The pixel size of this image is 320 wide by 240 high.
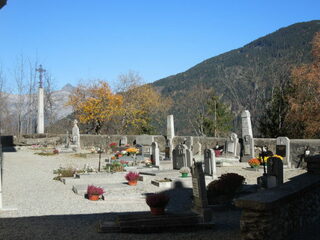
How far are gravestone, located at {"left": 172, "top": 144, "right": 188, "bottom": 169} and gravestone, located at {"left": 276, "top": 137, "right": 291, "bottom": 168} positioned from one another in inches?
214

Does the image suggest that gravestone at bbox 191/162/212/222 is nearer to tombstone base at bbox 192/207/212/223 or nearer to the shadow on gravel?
tombstone base at bbox 192/207/212/223

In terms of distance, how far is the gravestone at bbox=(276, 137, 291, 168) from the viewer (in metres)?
20.3

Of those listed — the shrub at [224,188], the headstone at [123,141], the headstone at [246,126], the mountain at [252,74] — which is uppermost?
the mountain at [252,74]

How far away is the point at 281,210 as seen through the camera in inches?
225

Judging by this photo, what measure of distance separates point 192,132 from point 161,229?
4231 centimetres

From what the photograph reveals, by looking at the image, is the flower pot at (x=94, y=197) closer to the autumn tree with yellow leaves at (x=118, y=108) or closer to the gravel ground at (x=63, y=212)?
the gravel ground at (x=63, y=212)

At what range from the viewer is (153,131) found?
140 ft

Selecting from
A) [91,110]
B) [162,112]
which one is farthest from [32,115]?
[162,112]

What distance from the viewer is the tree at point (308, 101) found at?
2503 cm

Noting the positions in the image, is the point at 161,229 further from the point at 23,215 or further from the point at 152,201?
the point at 23,215

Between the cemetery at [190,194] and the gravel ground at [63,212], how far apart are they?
0.09 feet

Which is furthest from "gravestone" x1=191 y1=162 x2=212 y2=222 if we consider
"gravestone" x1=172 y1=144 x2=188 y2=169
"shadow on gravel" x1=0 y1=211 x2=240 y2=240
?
"gravestone" x1=172 y1=144 x2=188 y2=169

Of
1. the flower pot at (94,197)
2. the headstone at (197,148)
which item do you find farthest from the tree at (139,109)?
the flower pot at (94,197)

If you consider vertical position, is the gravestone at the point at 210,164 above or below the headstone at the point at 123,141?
below
